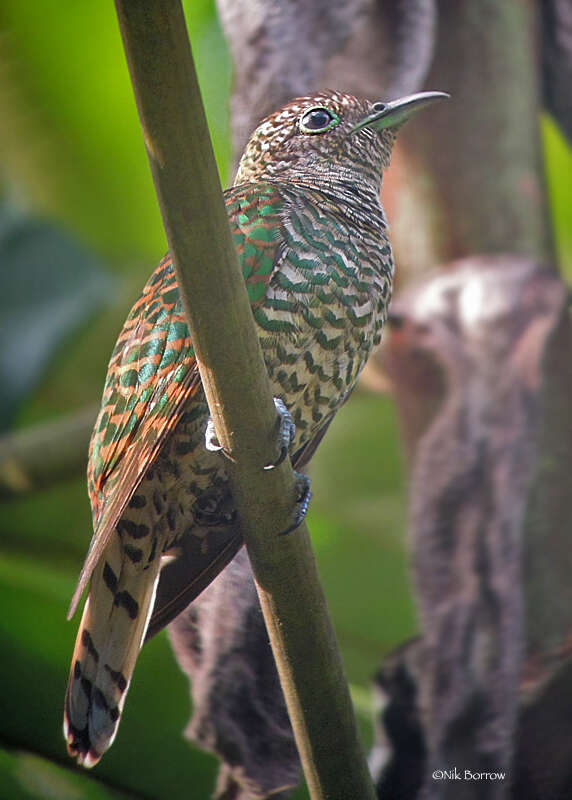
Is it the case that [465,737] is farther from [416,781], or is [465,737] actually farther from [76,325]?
[76,325]

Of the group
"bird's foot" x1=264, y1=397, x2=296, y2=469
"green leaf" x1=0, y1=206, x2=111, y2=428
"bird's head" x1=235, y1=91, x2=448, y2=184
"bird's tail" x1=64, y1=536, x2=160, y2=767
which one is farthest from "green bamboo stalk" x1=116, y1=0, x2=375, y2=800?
"green leaf" x1=0, y1=206, x2=111, y2=428

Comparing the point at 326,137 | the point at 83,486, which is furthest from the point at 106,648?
the point at 326,137

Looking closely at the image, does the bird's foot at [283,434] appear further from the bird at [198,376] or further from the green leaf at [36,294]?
the green leaf at [36,294]

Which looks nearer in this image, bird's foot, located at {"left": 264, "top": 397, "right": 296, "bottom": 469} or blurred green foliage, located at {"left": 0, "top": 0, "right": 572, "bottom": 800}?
bird's foot, located at {"left": 264, "top": 397, "right": 296, "bottom": 469}

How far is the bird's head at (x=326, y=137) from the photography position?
1.02 metres

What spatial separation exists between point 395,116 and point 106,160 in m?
0.42

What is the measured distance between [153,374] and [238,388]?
169 millimetres

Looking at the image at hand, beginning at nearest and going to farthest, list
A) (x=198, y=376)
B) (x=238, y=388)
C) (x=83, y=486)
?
(x=238, y=388), (x=198, y=376), (x=83, y=486)

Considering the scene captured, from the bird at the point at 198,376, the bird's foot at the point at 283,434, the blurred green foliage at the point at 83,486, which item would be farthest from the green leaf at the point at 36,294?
the bird's foot at the point at 283,434

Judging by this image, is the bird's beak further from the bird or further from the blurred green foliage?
the blurred green foliage

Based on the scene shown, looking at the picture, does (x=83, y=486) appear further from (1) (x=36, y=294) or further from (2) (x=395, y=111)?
(2) (x=395, y=111)

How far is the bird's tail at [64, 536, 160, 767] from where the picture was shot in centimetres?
94

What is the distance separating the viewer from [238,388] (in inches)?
31.8

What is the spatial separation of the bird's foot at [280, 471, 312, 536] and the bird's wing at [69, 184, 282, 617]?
0.12 meters
